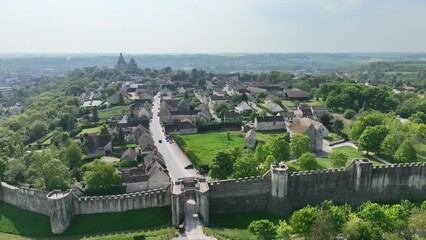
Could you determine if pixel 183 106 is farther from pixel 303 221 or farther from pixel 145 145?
pixel 303 221

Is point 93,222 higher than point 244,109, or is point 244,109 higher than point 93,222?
point 244,109

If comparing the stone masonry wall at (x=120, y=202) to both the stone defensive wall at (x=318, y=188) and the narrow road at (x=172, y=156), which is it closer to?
the stone defensive wall at (x=318, y=188)

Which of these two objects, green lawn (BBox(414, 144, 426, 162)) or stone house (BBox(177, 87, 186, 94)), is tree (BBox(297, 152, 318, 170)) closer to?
green lawn (BBox(414, 144, 426, 162))

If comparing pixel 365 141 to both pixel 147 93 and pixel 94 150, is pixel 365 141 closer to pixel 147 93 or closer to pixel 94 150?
pixel 94 150

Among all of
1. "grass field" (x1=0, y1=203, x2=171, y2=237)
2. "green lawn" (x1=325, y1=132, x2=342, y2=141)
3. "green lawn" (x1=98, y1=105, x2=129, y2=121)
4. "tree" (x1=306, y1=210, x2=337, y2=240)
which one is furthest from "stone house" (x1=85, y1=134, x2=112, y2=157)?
"tree" (x1=306, y1=210, x2=337, y2=240)

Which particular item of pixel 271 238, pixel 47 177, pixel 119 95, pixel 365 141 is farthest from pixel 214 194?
pixel 119 95

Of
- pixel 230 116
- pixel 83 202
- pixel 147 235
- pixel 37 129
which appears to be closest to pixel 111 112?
pixel 37 129

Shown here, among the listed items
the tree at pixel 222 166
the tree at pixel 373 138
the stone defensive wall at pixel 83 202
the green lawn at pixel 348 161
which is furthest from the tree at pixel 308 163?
the stone defensive wall at pixel 83 202
